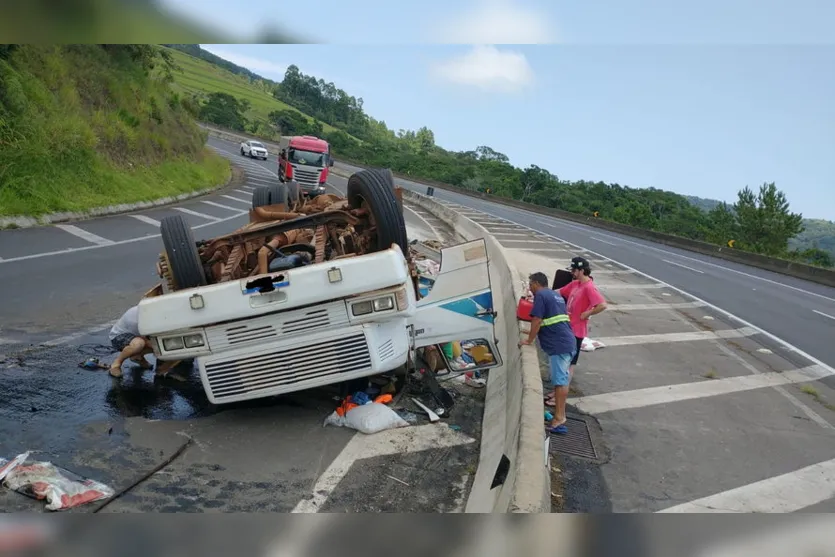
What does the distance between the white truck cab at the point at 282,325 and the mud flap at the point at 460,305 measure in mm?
722

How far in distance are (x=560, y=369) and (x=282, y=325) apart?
2514mm

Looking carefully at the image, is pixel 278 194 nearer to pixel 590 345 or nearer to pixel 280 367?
pixel 280 367

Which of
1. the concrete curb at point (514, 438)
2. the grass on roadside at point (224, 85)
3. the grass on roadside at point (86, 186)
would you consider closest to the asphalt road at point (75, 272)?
the grass on roadside at point (86, 186)

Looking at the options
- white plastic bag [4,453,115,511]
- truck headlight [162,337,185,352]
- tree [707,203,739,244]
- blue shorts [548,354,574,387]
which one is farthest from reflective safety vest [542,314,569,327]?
tree [707,203,739,244]

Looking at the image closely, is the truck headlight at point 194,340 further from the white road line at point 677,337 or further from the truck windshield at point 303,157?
the truck windshield at point 303,157

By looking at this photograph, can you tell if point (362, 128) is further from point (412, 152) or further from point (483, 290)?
point (483, 290)

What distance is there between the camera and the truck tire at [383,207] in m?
5.71

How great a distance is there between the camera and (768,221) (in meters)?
A: 53.2

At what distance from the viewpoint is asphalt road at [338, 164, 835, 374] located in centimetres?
1205

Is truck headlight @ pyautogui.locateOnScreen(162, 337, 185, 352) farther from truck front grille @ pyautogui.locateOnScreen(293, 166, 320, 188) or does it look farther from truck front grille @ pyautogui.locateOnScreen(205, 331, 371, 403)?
truck front grille @ pyautogui.locateOnScreen(293, 166, 320, 188)

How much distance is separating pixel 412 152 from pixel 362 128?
679 inches

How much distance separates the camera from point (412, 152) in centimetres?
6550

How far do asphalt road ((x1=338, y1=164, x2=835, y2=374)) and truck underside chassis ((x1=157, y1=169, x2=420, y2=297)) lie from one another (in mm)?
7735

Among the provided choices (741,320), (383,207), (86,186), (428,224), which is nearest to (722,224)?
(428,224)
